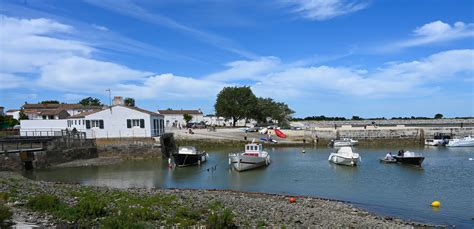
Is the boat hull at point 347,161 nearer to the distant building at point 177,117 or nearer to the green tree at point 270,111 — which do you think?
the green tree at point 270,111

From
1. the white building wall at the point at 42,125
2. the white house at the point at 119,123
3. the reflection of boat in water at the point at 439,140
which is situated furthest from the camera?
the reflection of boat in water at the point at 439,140

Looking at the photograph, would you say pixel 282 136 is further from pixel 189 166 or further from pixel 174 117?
pixel 174 117

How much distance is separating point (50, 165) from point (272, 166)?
23691 mm

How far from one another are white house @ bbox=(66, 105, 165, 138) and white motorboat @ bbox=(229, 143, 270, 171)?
16.2 meters

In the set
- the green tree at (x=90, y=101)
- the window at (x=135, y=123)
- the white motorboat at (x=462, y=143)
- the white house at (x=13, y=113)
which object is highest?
the green tree at (x=90, y=101)

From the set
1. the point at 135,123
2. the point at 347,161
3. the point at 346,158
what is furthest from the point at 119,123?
the point at 347,161

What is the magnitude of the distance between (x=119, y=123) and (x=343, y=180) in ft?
103

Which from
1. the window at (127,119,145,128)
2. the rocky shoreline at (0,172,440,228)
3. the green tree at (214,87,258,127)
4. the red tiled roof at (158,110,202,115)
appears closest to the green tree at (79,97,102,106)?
the red tiled roof at (158,110,202,115)

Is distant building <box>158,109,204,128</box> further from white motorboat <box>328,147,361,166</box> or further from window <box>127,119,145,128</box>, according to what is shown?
white motorboat <box>328,147,361,166</box>

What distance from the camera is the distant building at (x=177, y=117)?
12503 cm

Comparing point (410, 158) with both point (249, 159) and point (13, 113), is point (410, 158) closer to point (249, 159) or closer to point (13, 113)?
point (249, 159)

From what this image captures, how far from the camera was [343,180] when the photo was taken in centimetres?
3372

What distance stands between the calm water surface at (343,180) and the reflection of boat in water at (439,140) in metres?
26.6

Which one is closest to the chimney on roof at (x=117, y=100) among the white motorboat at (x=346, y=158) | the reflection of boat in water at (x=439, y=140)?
the white motorboat at (x=346, y=158)
